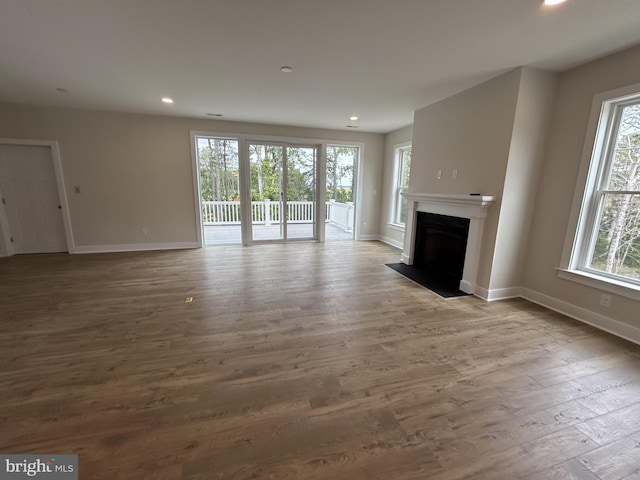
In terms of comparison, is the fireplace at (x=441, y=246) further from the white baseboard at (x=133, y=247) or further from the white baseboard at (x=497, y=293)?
the white baseboard at (x=133, y=247)

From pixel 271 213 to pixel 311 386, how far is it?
617 cm

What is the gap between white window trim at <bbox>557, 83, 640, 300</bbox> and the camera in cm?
239

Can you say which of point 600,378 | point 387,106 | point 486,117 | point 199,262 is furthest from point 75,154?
point 600,378

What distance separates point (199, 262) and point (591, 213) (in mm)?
5129

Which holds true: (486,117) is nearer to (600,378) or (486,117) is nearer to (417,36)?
(417,36)

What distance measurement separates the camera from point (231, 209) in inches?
318

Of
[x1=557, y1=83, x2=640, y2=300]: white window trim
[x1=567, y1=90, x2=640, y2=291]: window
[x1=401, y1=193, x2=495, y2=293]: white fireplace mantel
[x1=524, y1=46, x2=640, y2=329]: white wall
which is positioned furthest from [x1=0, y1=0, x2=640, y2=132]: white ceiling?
[x1=401, y1=193, x2=495, y2=293]: white fireplace mantel

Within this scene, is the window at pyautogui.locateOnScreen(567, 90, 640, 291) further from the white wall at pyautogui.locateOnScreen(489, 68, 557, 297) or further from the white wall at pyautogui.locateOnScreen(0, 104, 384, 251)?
the white wall at pyautogui.locateOnScreen(0, 104, 384, 251)

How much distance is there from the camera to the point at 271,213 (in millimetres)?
7512

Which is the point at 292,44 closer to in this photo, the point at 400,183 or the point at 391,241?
the point at 400,183

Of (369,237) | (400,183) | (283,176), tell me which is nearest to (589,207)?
(400,183)

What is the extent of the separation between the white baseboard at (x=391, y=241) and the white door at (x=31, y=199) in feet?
20.9

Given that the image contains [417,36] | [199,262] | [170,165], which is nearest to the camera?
[417,36]

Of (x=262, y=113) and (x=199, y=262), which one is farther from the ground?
(x=262, y=113)
